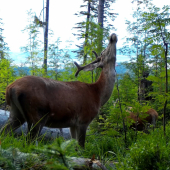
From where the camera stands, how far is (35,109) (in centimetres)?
469

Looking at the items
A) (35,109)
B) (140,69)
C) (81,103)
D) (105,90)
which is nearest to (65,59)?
(140,69)

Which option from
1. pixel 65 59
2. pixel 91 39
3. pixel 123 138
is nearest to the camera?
pixel 123 138

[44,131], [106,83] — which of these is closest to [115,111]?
[106,83]

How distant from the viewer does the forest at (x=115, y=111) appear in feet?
8.28

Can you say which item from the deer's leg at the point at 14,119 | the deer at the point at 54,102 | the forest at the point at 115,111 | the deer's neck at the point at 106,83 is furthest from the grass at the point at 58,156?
the deer's neck at the point at 106,83

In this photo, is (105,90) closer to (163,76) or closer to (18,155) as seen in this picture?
(163,76)

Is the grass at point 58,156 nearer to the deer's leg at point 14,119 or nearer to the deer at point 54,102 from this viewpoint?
the deer at point 54,102

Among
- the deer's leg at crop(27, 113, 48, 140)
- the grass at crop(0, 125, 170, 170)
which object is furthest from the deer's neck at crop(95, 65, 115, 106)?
the grass at crop(0, 125, 170, 170)

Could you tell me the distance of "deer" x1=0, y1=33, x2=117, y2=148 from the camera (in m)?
4.68

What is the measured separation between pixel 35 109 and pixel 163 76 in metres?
2.89

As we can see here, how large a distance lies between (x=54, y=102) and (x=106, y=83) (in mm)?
2057

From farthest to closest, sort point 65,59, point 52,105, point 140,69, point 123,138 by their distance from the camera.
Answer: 1. point 65,59
2. point 140,69
3. point 123,138
4. point 52,105

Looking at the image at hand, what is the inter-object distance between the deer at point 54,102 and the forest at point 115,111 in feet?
1.14

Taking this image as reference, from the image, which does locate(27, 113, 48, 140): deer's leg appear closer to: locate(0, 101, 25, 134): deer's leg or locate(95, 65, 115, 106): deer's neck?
locate(0, 101, 25, 134): deer's leg
